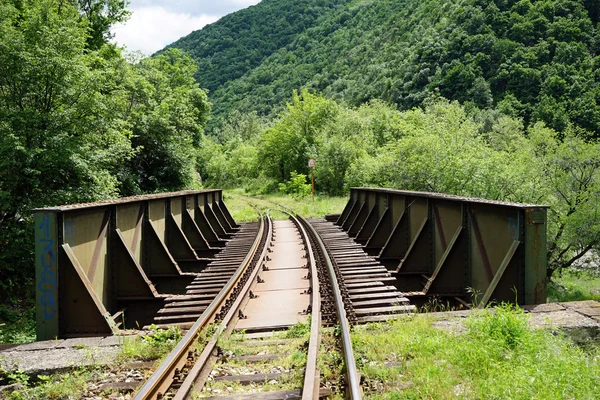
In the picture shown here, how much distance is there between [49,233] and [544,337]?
516 centimetres

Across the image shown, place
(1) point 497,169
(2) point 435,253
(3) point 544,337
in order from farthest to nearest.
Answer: (1) point 497,169 < (2) point 435,253 < (3) point 544,337

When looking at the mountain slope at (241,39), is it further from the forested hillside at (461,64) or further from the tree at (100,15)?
the tree at (100,15)

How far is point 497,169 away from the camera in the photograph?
51.5 feet

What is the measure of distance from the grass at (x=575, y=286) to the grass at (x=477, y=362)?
41.3 feet

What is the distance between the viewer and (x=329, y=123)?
3975 centimetres

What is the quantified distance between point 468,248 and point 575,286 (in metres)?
15.2

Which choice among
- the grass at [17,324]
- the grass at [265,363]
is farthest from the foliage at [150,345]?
the grass at [17,324]

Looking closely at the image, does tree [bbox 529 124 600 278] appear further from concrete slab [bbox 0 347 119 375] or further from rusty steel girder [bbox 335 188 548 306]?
concrete slab [bbox 0 347 119 375]

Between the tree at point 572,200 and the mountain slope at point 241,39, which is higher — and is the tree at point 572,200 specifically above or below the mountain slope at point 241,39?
below

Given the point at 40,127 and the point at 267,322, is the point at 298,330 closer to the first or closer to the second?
the point at 267,322

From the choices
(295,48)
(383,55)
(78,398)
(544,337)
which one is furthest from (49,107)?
(295,48)

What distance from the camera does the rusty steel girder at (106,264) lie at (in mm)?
4926

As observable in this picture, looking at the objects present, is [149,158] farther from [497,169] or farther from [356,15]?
[356,15]

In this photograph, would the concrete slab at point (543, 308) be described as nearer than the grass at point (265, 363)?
No
